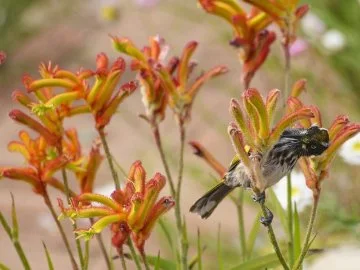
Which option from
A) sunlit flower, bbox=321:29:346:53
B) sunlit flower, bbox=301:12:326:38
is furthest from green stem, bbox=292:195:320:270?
sunlit flower, bbox=301:12:326:38

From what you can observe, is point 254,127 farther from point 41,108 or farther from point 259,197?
point 41,108

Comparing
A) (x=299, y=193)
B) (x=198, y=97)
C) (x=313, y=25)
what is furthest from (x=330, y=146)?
(x=198, y=97)

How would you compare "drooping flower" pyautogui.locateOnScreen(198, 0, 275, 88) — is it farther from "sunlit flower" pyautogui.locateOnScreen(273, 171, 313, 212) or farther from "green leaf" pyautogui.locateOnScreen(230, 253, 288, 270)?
"sunlit flower" pyautogui.locateOnScreen(273, 171, 313, 212)

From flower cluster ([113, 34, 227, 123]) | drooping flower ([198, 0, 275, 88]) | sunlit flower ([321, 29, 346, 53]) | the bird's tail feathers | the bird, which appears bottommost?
the bird

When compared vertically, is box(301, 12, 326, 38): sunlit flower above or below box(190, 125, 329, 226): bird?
above

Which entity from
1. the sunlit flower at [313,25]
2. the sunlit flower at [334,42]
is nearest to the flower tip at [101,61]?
the sunlit flower at [334,42]
